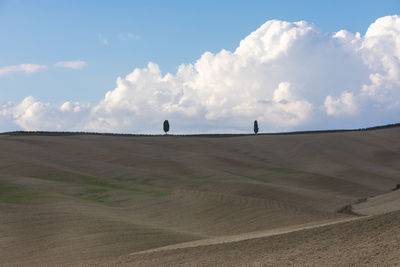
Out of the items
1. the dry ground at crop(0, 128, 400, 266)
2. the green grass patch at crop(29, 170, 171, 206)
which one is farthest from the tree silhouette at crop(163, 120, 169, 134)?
the green grass patch at crop(29, 170, 171, 206)

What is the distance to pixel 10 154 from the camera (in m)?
40.8

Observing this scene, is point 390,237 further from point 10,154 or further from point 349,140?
point 349,140

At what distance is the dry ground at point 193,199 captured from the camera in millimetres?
13531

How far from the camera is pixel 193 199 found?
2762cm

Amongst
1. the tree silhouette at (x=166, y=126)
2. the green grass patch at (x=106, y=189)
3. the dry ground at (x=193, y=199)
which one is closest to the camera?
the dry ground at (x=193, y=199)

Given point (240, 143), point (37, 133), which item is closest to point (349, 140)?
point (240, 143)

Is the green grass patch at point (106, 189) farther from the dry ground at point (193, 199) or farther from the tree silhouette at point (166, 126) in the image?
the tree silhouette at point (166, 126)

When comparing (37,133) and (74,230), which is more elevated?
(37,133)

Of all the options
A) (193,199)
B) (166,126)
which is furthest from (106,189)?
(166,126)

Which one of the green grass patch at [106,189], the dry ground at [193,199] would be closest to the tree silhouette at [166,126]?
the dry ground at [193,199]

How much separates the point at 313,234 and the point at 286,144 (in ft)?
140

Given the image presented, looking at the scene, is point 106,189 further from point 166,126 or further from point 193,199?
point 166,126

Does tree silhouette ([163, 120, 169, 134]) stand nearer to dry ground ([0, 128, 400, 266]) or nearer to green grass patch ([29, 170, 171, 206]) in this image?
dry ground ([0, 128, 400, 266])

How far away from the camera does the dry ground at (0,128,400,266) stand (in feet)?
44.4
